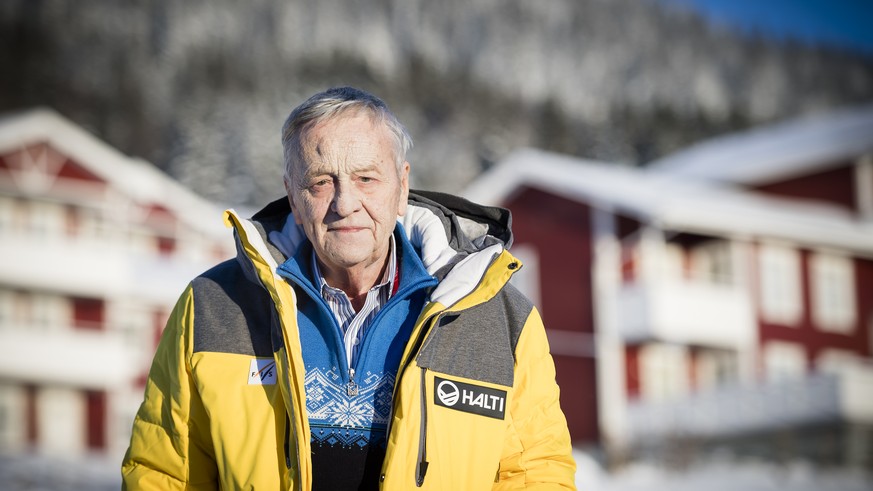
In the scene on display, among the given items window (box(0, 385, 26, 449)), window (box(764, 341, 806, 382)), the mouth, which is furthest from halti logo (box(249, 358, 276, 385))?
window (box(0, 385, 26, 449))

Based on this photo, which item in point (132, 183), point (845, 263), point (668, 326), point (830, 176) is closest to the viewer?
point (668, 326)

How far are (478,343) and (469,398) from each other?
163 millimetres

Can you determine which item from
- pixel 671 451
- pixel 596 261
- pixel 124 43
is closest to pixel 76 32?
pixel 124 43

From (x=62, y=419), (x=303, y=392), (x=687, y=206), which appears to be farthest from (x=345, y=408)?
(x=62, y=419)

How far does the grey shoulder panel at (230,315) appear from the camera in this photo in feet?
9.82

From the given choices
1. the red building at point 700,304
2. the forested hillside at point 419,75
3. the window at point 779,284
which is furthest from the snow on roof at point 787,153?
the forested hillside at point 419,75

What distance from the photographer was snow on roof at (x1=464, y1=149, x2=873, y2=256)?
2452 centimetres

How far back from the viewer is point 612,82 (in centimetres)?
9419

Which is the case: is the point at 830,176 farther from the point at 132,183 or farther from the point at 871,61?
the point at 871,61

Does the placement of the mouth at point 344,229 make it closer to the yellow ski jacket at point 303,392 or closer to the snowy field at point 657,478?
the yellow ski jacket at point 303,392

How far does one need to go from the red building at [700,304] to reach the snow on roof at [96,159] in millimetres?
10881

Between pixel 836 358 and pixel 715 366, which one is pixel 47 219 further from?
pixel 836 358

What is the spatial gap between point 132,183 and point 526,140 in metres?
43.0

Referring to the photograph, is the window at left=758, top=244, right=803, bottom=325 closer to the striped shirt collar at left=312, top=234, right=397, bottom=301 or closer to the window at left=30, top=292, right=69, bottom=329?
the window at left=30, top=292, right=69, bottom=329
